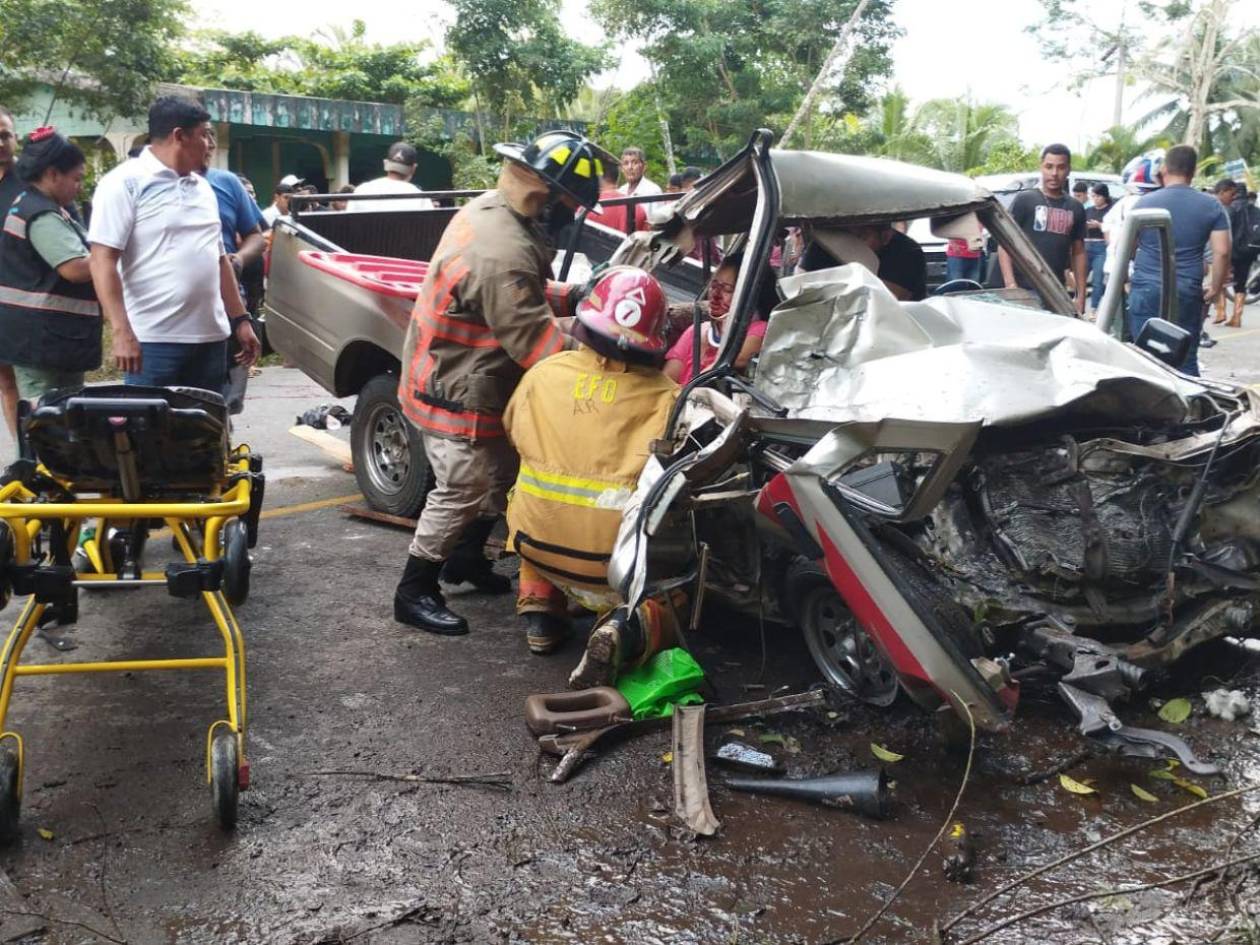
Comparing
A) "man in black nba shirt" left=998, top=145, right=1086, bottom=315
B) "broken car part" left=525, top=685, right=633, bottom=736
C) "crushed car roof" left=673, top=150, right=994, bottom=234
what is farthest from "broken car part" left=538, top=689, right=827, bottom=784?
"man in black nba shirt" left=998, top=145, right=1086, bottom=315

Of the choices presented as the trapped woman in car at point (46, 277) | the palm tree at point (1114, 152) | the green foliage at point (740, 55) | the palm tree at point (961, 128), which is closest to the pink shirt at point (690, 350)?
the trapped woman in car at point (46, 277)

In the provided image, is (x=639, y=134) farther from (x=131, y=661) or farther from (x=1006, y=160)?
(x=131, y=661)

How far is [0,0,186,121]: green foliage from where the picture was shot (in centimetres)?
1512

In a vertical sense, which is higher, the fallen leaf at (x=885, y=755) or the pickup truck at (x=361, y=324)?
the pickup truck at (x=361, y=324)

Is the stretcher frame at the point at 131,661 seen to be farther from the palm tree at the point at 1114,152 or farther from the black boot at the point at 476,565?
the palm tree at the point at 1114,152

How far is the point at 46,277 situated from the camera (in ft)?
15.9

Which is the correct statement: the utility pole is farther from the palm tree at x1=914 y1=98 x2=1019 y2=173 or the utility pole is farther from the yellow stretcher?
the yellow stretcher

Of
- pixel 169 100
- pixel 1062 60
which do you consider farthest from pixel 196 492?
pixel 1062 60

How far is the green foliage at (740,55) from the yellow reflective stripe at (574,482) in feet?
58.1

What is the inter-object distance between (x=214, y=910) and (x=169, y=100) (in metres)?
3.13

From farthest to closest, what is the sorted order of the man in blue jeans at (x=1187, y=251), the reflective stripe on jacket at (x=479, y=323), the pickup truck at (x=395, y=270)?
the man in blue jeans at (x=1187, y=251) < the pickup truck at (x=395, y=270) < the reflective stripe on jacket at (x=479, y=323)

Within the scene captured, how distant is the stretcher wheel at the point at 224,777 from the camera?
3041 millimetres

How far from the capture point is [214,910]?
2803 millimetres

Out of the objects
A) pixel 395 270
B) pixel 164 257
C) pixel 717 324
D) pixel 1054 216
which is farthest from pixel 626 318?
pixel 1054 216
